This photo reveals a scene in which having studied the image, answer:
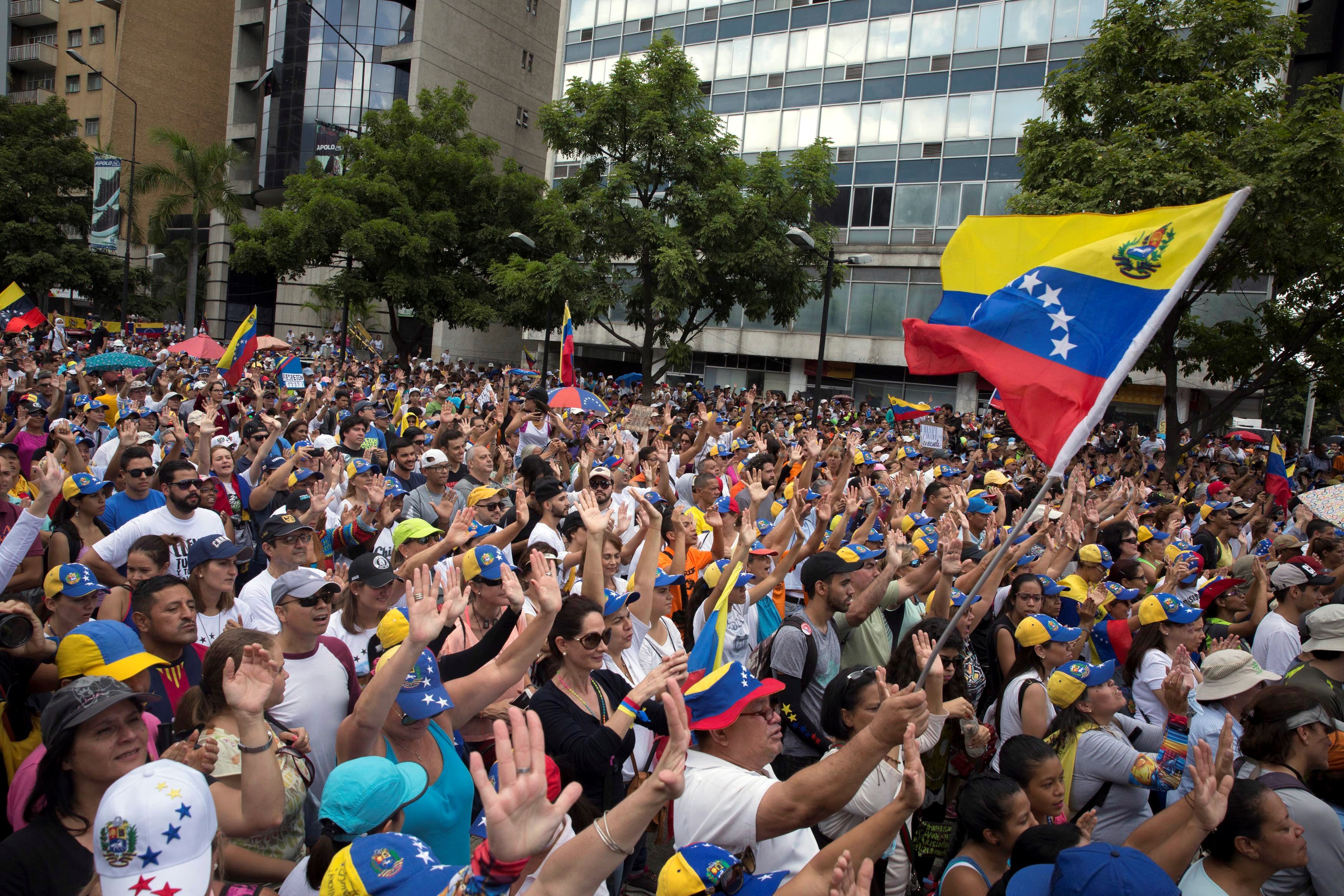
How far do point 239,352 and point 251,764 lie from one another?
533 inches

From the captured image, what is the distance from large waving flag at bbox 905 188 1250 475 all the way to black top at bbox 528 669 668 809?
215cm

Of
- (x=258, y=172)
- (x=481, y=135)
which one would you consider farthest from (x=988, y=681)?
(x=258, y=172)

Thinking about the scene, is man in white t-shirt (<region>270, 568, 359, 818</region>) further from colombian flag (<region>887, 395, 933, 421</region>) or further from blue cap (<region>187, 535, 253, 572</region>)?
colombian flag (<region>887, 395, 933, 421</region>)

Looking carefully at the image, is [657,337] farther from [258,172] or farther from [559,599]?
[258,172]

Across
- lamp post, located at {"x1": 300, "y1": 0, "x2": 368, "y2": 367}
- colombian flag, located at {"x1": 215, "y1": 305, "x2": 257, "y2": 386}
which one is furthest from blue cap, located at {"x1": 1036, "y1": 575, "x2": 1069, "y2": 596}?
lamp post, located at {"x1": 300, "y1": 0, "x2": 368, "y2": 367}

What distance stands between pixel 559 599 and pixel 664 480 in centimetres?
532

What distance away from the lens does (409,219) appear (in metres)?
29.9

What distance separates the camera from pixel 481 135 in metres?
46.4

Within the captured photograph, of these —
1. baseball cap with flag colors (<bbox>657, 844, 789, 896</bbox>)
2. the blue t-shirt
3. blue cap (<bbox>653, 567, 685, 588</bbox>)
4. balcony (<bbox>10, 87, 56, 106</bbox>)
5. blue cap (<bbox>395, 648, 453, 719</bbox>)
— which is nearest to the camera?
baseball cap with flag colors (<bbox>657, 844, 789, 896</bbox>)

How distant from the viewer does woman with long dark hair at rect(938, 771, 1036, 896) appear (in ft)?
10.6

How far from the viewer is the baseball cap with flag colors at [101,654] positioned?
3.24m

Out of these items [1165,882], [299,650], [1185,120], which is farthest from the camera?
[1185,120]

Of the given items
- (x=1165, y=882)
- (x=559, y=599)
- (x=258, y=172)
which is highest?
(x=258, y=172)

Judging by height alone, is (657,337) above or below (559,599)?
above
